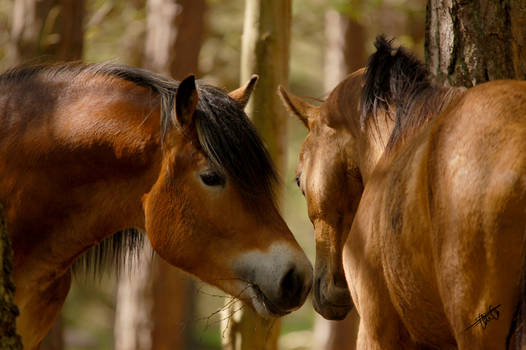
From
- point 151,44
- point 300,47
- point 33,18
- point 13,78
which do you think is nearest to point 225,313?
A: point 13,78

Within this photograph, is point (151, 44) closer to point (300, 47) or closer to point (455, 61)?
point (455, 61)

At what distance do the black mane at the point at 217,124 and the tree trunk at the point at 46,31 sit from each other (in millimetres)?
2609

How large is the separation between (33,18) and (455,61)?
4.02 m

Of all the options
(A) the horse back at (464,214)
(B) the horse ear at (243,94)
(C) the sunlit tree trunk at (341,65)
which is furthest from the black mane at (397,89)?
(C) the sunlit tree trunk at (341,65)

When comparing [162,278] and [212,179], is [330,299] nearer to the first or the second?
[212,179]

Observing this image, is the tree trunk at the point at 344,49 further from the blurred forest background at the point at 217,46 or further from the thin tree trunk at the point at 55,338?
the thin tree trunk at the point at 55,338

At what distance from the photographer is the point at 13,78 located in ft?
12.8

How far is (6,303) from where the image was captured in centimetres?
284

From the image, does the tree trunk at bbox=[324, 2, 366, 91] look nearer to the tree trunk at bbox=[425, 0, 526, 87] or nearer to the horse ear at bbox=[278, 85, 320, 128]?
the horse ear at bbox=[278, 85, 320, 128]

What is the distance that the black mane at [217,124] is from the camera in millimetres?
3713

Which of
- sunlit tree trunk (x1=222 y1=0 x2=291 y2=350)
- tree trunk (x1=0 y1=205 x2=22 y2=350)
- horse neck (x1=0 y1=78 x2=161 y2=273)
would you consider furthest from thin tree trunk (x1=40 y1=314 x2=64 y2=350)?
tree trunk (x1=0 y1=205 x2=22 y2=350)

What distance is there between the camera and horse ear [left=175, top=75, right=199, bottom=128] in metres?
3.57

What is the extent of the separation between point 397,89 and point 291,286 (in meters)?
1.11

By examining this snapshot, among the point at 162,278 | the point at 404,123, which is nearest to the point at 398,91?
the point at 404,123
